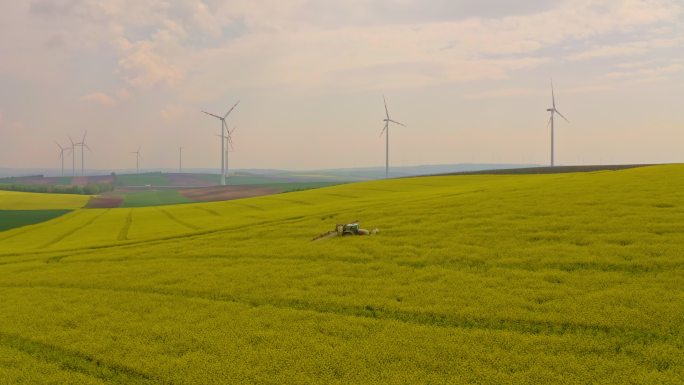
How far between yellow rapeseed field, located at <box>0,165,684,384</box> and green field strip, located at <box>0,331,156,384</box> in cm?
4

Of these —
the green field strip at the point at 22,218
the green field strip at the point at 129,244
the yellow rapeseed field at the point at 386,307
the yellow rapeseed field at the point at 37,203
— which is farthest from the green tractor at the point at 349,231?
the yellow rapeseed field at the point at 37,203

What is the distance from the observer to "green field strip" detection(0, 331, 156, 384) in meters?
8.41

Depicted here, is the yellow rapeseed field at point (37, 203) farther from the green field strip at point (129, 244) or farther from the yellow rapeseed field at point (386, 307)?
the yellow rapeseed field at point (386, 307)

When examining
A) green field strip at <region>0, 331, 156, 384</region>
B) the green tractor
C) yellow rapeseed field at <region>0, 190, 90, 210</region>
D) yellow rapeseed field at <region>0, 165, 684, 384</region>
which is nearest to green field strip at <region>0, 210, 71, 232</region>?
yellow rapeseed field at <region>0, 190, 90, 210</region>

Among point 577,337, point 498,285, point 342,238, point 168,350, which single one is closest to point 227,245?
point 342,238

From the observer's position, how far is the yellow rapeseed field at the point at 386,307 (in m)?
8.33

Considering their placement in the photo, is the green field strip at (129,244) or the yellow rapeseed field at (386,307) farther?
the green field strip at (129,244)

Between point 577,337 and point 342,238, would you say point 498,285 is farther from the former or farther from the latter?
point 342,238

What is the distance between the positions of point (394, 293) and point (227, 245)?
10734 mm

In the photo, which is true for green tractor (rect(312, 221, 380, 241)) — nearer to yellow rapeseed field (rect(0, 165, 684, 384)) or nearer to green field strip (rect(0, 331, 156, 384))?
yellow rapeseed field (rect(0, 165, 684, 384))

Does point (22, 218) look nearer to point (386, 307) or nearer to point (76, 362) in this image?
point (76, 362)

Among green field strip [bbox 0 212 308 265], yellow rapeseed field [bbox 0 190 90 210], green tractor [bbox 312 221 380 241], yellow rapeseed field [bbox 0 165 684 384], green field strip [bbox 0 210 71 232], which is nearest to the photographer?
yellow rapeseed field [bbox 0 165 684 384]

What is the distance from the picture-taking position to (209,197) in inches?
3364

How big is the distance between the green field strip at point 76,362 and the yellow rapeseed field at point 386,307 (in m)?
0.04
